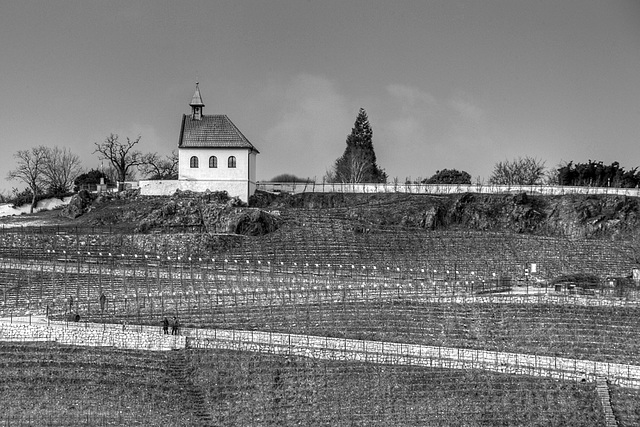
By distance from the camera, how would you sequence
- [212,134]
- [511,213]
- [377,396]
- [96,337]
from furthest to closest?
1. [212,134]
2. [511,213]
3. [96,337]
4. [377,396]

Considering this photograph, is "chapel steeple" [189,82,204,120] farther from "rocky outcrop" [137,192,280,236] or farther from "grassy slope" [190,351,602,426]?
"grassy slope" [190,351,602,426]

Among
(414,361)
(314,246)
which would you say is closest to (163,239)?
(314,246)

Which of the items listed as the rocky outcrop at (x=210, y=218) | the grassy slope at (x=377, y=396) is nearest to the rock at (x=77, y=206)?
the rocky outcrop at (x=210, y=218)

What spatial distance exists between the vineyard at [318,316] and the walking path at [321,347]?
16.4 inches

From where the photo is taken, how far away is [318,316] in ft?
134

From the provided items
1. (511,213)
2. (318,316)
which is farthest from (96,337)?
(511,213)

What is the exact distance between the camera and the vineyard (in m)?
31.2

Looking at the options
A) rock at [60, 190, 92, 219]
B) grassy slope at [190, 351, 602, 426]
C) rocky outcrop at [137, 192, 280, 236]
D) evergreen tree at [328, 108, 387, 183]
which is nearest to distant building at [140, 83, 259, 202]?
rocky outcrop at [137, 192, 280, 236]

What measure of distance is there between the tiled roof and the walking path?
31735 mm

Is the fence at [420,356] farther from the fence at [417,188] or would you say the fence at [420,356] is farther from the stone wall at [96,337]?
the fence at [417,188]

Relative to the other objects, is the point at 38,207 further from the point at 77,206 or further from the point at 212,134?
the point at 212,134

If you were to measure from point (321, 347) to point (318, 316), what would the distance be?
5257 mm

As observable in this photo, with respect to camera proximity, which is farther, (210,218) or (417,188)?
(417,188)

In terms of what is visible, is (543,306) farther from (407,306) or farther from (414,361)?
(414,361)
